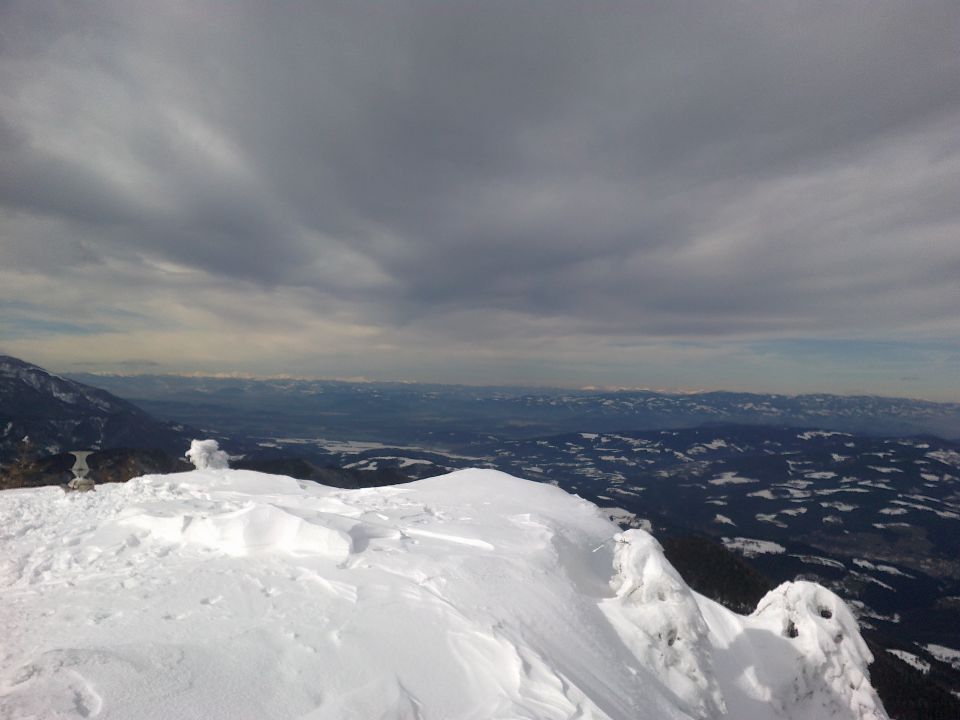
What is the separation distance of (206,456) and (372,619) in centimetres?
2302

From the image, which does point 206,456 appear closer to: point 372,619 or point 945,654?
point 372,619

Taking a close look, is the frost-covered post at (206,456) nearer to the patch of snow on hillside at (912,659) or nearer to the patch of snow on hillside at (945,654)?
the patch of snow on hillside at (912,659)

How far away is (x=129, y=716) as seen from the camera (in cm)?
624

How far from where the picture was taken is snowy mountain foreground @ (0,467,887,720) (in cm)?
737

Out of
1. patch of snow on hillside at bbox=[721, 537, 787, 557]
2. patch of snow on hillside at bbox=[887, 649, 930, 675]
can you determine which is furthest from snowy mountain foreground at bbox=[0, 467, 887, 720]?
patch of snow on hillside at bbox=[721, 537, 787, 557]

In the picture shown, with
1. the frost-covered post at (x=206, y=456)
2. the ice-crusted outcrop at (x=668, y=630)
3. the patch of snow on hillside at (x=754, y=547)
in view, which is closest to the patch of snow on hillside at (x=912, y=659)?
the patch of snow on hillside at (x=754, y=547)

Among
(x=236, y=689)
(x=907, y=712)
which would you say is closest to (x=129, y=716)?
(x=236, y=689)

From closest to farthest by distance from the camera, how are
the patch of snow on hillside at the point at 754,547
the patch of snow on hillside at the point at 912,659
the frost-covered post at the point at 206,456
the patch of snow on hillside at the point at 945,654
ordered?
the frost-covered post at the point at 206,456 → the patch of snow on hillside at the point at 912,659 → the patch of snow on hillside at the point at 945,654 → the patch of snow on hillside at the point at 754,547

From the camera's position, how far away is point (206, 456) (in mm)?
27672

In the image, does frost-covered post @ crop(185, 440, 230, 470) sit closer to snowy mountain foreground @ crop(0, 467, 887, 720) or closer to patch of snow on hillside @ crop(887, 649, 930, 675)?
snowy mountain foreground @ crop(0, 467, 887, 720)

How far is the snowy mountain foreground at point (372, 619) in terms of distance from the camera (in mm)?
7371

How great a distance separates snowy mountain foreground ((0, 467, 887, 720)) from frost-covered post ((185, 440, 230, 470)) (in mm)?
8803

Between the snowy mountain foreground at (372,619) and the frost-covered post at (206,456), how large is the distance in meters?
8.80

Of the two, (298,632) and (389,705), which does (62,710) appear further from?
(389,705)
